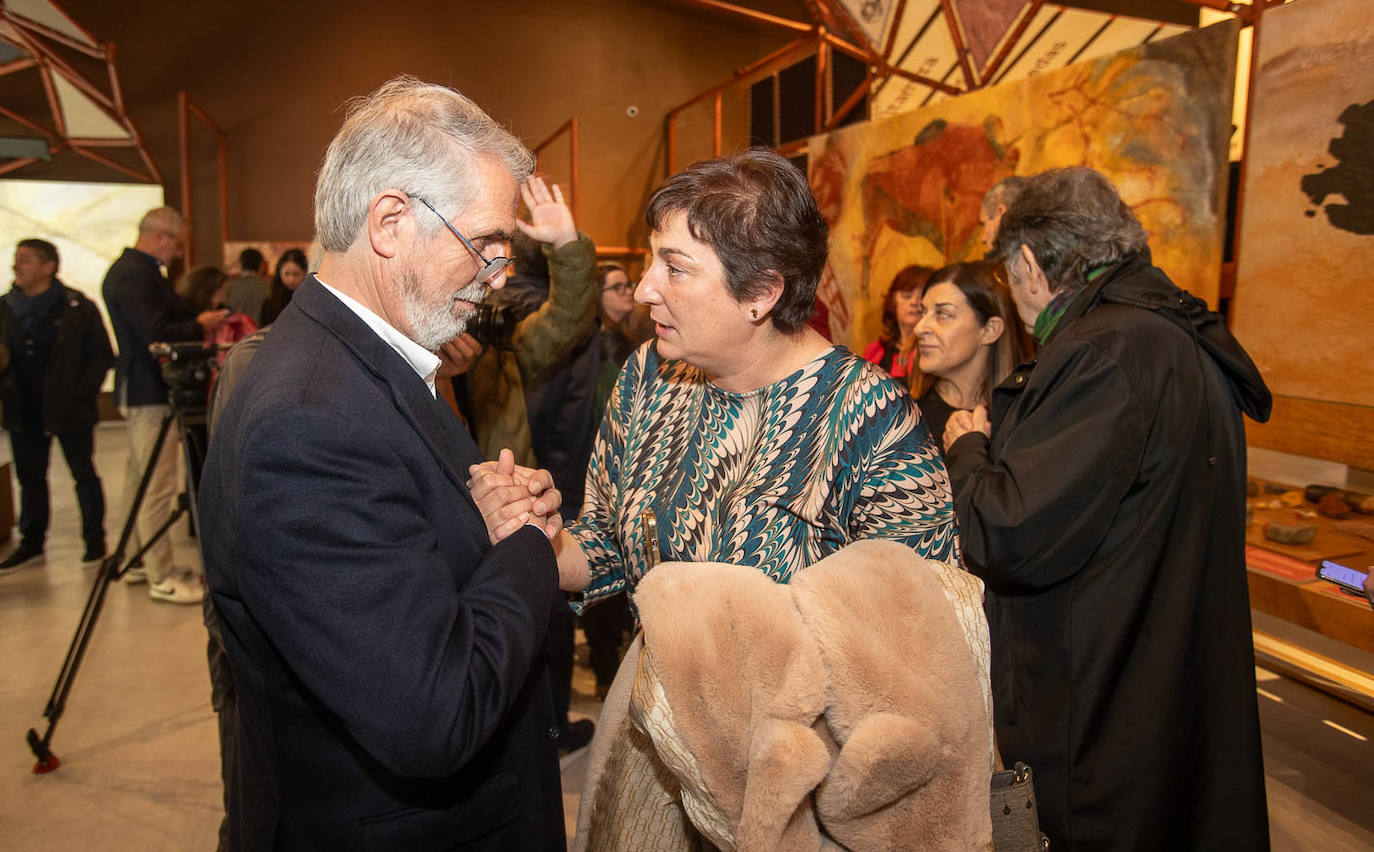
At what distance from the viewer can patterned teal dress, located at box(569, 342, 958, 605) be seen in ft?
4.53

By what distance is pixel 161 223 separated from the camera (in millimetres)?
4609

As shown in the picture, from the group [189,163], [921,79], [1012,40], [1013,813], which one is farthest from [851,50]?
[189,163]

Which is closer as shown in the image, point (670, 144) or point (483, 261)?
point (483, 261)

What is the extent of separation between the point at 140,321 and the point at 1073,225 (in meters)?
4.67

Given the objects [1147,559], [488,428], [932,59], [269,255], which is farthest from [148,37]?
[1147,559]

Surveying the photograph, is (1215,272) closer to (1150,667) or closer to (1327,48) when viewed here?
(1327,48)

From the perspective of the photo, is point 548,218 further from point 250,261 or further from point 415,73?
point 415,73

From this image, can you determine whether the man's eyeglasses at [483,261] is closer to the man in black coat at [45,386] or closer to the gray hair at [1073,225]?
the gray hair at [1073,225]

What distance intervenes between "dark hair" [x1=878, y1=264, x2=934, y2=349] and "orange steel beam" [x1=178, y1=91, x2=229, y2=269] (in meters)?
6.03

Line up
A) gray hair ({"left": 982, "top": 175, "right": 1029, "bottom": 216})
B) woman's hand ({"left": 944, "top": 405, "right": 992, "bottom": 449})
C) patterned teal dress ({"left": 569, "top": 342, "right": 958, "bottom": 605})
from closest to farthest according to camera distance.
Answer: patterned teal dress ({"left": 569, "top": 342, "right": 958, "bottom": 605}) → woman's hand ({"left": 944, "top": 405, "right": 992, "bottom": 449}) → gray hair ({"left": 982, "top": 175, "right": 1029, "bottom": 216})

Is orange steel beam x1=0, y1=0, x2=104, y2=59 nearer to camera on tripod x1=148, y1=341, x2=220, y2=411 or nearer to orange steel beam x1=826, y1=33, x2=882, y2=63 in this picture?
camera on tripod x1=148, y1=341, x2=220, y2=411

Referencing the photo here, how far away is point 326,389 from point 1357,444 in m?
3.23

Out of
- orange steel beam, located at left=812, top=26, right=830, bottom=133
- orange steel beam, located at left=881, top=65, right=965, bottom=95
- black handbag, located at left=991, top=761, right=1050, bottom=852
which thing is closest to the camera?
black handbag, located at left=991, top=761, right=1050, bottom=852

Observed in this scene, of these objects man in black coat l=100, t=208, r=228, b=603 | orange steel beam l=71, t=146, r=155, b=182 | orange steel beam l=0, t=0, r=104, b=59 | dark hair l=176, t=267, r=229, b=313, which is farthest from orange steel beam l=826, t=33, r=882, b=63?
orange steel beam l=71, t=146, r=155, b=182
